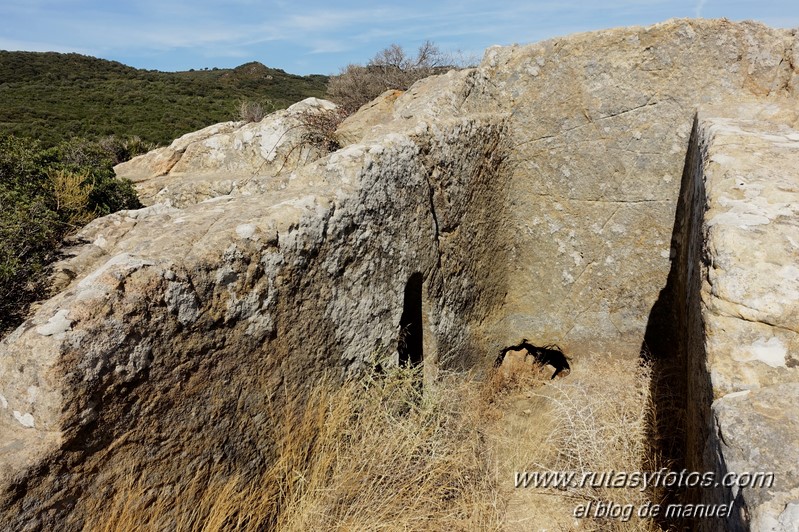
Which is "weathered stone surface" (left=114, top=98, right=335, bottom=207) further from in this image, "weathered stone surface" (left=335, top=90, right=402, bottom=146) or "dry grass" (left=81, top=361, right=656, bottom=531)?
"dry grass" (left=81, top=361, right=656, bottom=531)

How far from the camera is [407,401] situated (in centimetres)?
275

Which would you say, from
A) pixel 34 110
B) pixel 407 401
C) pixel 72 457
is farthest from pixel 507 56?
pixel 34 110

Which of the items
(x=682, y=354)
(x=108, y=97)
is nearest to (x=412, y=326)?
(x=682, y=354)

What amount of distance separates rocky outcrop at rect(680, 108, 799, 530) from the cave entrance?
4.93ft

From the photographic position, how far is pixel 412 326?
131 inches

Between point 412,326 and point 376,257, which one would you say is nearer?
point 376,257

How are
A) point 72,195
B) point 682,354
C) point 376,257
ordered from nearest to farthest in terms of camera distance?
point 376,257 → point 682,354 → point 72,195

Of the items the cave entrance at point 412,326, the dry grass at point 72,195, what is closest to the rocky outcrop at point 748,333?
the cave entrance at point 412,326

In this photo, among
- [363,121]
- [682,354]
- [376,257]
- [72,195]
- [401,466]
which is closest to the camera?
[401,466]

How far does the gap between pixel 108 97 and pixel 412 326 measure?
27746mm

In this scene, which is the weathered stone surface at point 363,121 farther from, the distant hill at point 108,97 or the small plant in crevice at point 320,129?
the distant hill at point 108,97

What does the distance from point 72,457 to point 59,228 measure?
2.45 meters

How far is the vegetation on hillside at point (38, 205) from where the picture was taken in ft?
8.65

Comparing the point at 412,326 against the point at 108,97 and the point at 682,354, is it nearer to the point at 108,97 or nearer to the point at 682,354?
the point at 682,354
